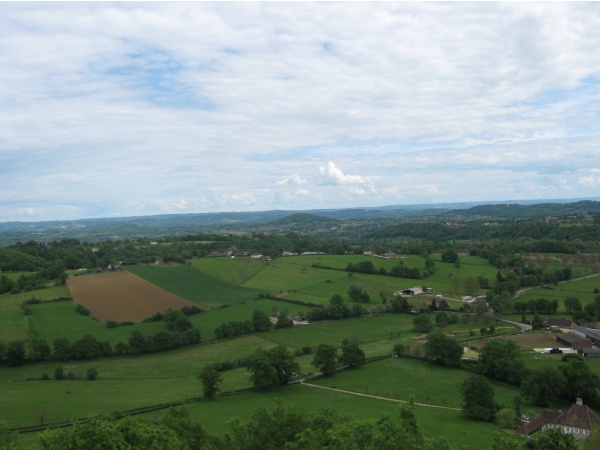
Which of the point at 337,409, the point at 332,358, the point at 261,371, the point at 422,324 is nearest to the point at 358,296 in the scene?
the point at 422,324

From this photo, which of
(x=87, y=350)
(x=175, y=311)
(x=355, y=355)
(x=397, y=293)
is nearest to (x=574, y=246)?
(x=397, y=293)

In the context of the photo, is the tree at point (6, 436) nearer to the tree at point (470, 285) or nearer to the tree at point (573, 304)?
the tree at point (573, 304)

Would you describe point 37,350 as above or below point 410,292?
above

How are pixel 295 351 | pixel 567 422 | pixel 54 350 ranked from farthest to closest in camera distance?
pixel 295 351 → pixel 54 350 → pixel 567 422

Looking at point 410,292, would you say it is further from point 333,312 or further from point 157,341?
point 157,341

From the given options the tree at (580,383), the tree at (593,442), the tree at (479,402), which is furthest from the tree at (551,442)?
the tree at (580,383)

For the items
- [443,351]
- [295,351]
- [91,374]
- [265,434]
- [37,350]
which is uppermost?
[265,434]
